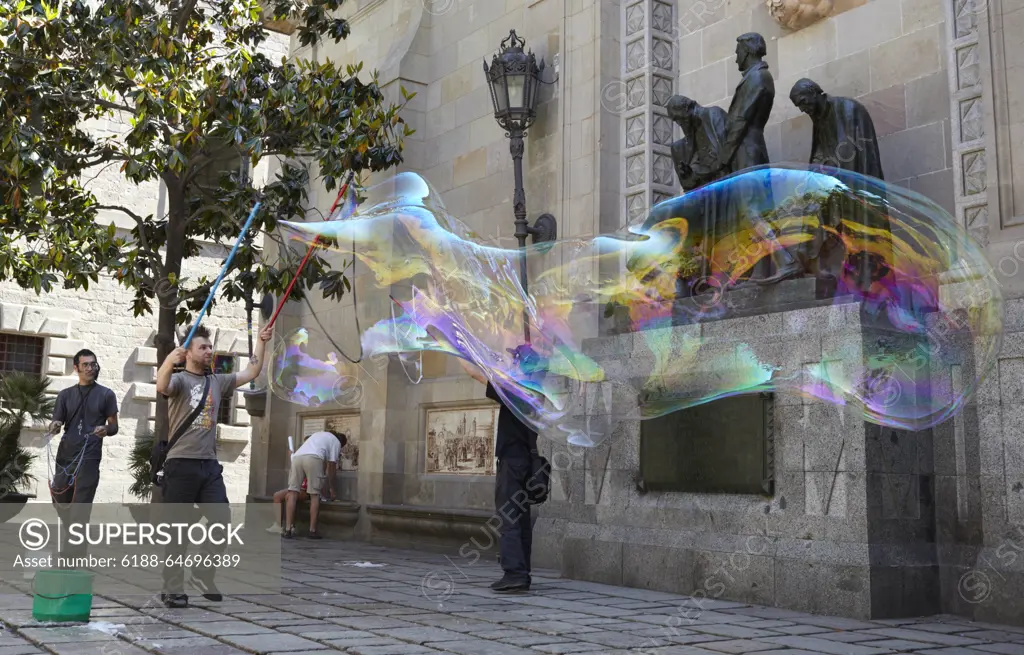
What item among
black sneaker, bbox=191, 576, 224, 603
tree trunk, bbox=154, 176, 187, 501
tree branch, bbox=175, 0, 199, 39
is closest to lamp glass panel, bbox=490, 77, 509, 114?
tree branch, bbox=175, 0, 199, 39

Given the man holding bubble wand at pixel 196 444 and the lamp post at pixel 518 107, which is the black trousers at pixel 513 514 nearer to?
the man holding bubble wand at pixel 196 444

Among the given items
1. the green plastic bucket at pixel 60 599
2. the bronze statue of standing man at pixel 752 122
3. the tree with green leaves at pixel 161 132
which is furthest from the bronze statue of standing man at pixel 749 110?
the green plastic bucket at pixel 60 599

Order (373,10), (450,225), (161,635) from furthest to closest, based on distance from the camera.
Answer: (373,10) < (450,225) < (161,635)

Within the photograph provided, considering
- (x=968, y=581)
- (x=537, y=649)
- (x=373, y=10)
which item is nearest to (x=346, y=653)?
(x=537, y=649)

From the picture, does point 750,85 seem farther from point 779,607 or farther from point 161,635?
point 161,635

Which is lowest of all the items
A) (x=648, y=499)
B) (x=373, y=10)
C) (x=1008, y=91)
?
(x=648, y=499)

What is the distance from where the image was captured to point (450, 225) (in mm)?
8648

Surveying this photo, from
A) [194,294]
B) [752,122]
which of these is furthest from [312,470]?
[752,122]

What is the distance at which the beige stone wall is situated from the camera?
971 centimetres

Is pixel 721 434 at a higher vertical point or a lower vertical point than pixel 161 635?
higher

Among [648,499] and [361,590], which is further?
[648,499]

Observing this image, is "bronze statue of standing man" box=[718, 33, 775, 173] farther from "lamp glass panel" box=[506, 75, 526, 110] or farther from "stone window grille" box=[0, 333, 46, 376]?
"stone window grille" box=[0, 333, 46, 376]

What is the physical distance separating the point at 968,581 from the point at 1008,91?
13.1 ft

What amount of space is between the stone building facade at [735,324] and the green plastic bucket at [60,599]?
14.9ft
